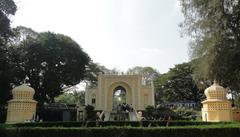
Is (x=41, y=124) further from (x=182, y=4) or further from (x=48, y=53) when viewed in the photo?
(x=48, y=53)

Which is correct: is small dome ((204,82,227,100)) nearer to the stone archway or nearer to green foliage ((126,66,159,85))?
the stone archway

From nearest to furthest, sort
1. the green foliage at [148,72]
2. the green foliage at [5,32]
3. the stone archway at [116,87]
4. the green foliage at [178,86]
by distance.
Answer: the green foliage at [5,32] → the stone archway at [116,87] → the green foliage at [178,86] → the green foliage at [148,72]

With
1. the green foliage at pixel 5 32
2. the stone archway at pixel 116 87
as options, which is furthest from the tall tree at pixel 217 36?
the stone archway at pixel 116 87

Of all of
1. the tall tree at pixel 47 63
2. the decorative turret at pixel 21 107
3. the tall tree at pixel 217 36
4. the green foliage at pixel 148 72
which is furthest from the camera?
the green foliage at pixel 148 72

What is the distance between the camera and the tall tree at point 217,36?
66.9ft

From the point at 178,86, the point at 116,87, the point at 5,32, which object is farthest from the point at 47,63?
the point at 178,86

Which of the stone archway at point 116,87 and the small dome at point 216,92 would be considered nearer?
the small dome at point 216,92

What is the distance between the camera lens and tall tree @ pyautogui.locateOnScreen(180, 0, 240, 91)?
66.9ft
